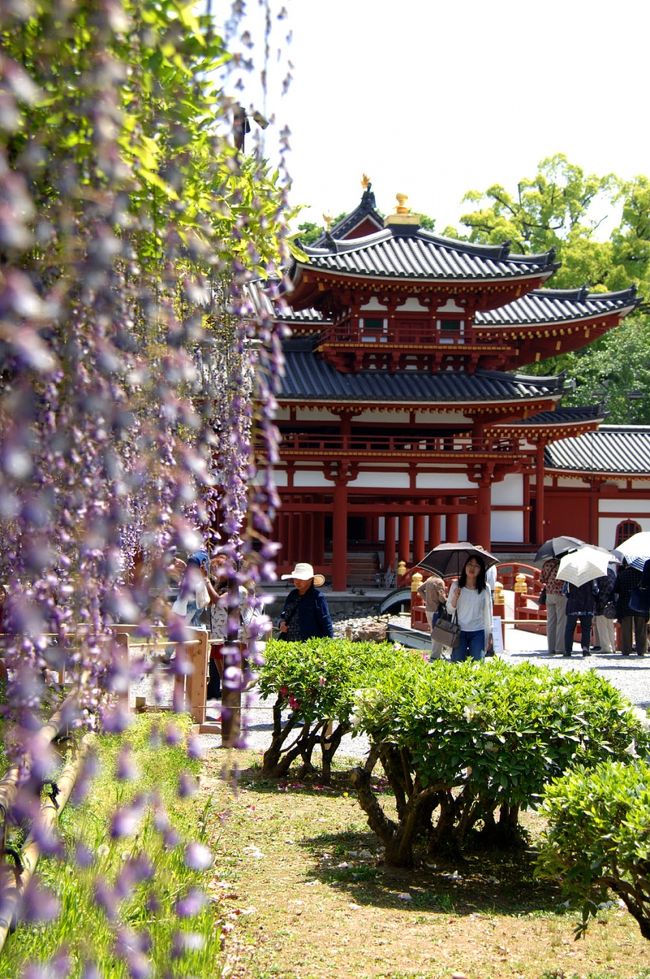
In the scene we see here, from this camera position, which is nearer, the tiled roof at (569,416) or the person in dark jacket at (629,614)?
the person in dark jacket at (629,614)

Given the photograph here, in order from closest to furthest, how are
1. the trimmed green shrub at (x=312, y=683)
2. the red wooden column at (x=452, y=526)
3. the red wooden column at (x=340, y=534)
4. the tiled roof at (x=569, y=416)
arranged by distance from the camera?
the trimmed green shrub at (x=312, y=683)
the red wooden column at (x=340, y=534)
the red wooden column at (x=452, y=526)
the tiled roof at (x=569, y=416)

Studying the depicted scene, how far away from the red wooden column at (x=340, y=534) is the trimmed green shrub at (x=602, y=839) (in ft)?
59.3

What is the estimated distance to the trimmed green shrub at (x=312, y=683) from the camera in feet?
24.5

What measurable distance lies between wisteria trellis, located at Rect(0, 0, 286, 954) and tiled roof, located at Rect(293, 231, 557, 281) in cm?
1945

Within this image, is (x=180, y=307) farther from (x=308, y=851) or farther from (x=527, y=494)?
(x=527, y=494)

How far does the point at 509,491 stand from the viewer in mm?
27500

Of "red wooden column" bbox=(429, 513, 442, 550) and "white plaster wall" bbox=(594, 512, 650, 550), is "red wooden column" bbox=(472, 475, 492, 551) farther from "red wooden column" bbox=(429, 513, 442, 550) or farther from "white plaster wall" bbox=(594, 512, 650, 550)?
"white plaster wall" bbox=(594, 512, 650, 550)

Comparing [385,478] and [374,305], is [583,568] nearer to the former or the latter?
[385,478]

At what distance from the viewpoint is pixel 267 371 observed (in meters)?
3.31

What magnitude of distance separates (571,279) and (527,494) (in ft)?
47.2

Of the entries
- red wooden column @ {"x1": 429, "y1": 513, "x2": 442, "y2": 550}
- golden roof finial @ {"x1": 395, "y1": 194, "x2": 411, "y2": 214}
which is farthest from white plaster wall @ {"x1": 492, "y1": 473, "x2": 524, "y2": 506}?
golden roof finial @ {"x1": 395, "y1": 194, "x2": 411, "y2": 214}

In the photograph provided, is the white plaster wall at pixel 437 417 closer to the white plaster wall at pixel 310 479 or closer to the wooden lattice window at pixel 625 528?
the white plaster wall at pixel 310 479

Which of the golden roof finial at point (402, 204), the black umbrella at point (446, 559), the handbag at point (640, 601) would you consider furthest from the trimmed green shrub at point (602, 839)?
the golden roof finial at point (402, 204)

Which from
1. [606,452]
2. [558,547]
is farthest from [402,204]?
[558,547]
